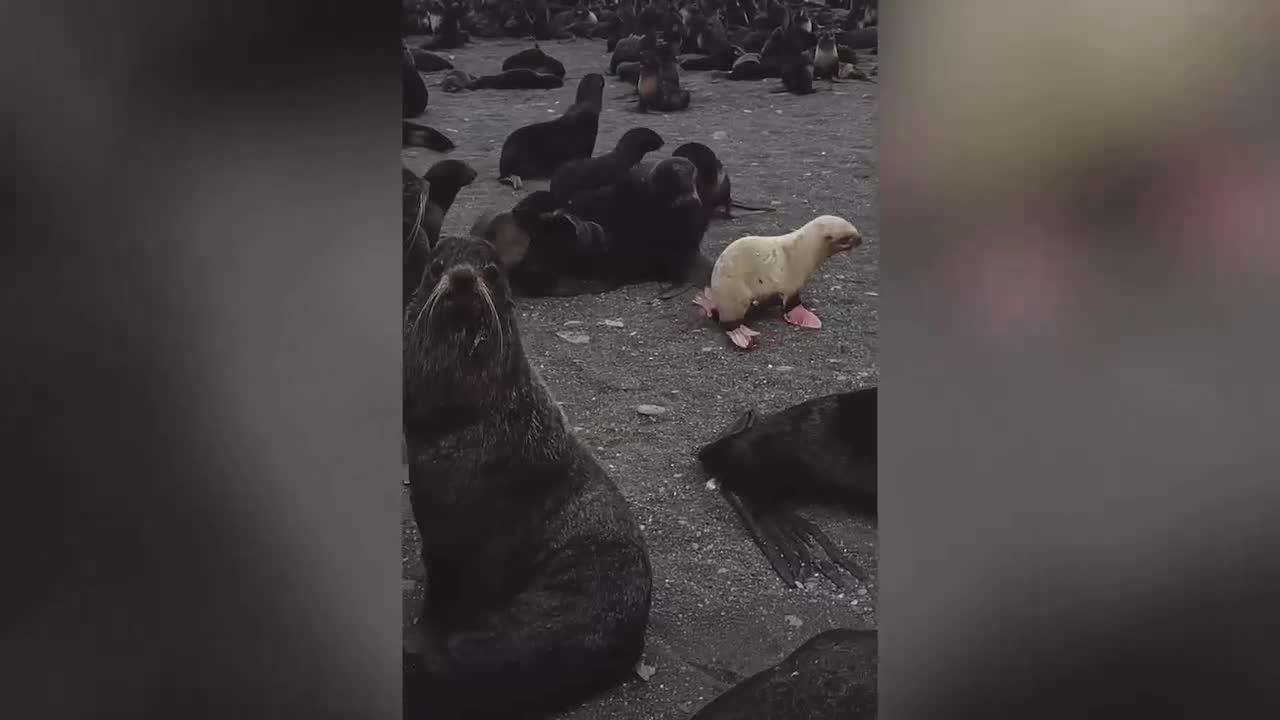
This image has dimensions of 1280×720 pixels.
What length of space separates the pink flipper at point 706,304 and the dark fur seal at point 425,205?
1.57 ft

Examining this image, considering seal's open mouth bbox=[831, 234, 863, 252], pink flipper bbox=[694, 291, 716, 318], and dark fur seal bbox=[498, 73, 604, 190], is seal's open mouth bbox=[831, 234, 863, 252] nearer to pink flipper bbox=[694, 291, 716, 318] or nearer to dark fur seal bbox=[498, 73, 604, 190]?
pink flipper bbox=[694, 291, 716, 318]

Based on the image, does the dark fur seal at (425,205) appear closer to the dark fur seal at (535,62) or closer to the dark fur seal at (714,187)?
the dark fur seal at (535,62)

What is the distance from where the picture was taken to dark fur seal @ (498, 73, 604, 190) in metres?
2.21

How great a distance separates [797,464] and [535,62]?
904 millimetres

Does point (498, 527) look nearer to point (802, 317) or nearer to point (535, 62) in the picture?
point (802, 317)

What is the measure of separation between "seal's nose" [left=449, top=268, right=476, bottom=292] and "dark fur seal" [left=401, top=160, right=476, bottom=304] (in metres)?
0.06

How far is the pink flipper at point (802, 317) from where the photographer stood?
7.37 ft

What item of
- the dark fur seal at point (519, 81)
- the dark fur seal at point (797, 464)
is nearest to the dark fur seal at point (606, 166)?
the dark fur seal at point (519, 81)

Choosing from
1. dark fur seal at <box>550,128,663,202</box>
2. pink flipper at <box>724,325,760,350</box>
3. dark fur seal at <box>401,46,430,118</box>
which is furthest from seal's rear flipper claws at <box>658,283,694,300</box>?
dark fur seal at <box>401,46,430,118</box>

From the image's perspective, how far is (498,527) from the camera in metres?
2.15

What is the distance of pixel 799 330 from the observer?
7.38ft

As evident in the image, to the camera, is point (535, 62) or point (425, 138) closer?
point (425, 138)
